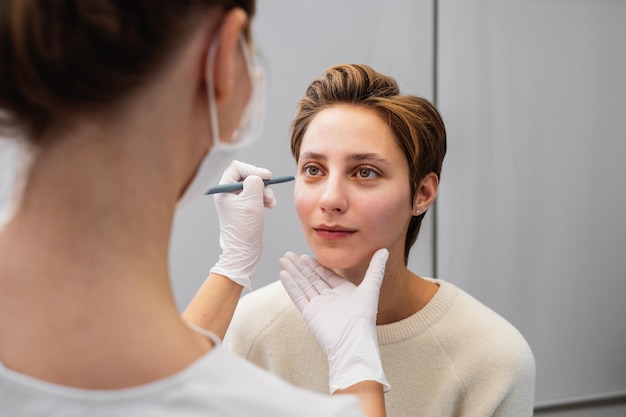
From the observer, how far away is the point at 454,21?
2184 mm

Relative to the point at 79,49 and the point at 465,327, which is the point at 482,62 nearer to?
the point at 465,327

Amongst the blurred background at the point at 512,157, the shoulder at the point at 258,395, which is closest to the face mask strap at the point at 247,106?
the shoulder at the point at 258,395

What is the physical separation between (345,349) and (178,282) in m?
0.99

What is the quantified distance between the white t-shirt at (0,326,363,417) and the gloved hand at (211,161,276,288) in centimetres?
73

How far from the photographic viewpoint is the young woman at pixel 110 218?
513 millimetres

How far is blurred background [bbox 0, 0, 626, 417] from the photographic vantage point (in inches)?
81.0

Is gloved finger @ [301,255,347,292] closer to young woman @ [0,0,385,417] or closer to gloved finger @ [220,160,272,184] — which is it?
gloved finger @ [220,160,272,184]

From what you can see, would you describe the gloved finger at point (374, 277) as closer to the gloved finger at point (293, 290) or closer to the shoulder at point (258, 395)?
the gloved finger at point (293, 290)

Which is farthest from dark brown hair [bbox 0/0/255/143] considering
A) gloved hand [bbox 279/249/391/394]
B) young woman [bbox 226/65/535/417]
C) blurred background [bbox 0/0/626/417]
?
blurred background [bbox 0/0/626/417]

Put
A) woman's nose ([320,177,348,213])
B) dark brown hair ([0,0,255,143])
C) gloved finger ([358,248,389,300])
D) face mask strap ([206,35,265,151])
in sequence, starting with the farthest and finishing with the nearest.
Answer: woman's nose ([320,177,348,213]), gloved finger ([358,248,389,300]), face mask strap ([206,35,265,151]), dark brown hair ([0,0,255,143])

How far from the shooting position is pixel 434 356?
1.41 m

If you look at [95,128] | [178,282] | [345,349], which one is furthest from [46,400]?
[178,282]

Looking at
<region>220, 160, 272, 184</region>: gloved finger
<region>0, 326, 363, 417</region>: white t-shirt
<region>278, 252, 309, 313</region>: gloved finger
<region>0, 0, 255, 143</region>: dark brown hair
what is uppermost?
<region>0, 0, 255, 143</region>: dark brown hair

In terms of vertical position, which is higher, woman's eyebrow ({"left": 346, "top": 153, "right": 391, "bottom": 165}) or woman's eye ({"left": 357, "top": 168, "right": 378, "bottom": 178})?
woman's eyebrow ({"left": 346, "top": 153, "right": 391, "bottom": 165})
